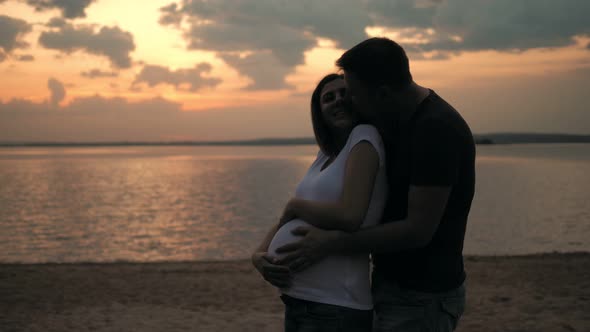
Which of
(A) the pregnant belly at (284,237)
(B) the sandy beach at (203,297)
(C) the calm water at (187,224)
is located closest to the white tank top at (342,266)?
(A) the pregnant belly at (284,237)

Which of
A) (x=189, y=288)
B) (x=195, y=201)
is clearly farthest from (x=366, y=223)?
(x=195, y=201)

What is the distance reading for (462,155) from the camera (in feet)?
7.64

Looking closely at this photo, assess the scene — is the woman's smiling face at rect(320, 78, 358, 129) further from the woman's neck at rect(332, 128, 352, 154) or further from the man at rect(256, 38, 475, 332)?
the man at rect(256, 38, 475, 332)

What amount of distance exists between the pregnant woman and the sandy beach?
19.7 feet

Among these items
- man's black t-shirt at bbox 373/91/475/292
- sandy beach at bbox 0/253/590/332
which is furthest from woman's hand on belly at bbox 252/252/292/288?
sandy beach at bbox 0/253/590/332

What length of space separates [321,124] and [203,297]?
8292mm

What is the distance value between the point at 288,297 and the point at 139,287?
9.60 meters

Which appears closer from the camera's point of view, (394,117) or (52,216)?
(394,117)

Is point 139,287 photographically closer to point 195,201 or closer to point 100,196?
point 195,201

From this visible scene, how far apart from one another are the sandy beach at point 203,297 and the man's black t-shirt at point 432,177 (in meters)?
6.14

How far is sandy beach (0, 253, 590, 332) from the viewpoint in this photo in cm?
851

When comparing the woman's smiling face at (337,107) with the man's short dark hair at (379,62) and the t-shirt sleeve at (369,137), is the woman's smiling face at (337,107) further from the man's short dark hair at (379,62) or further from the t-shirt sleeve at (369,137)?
the man's short dark hair at (379,62)

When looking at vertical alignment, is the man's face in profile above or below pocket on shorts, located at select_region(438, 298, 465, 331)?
above

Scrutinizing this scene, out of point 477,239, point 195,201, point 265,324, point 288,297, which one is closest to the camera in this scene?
point 288,297
